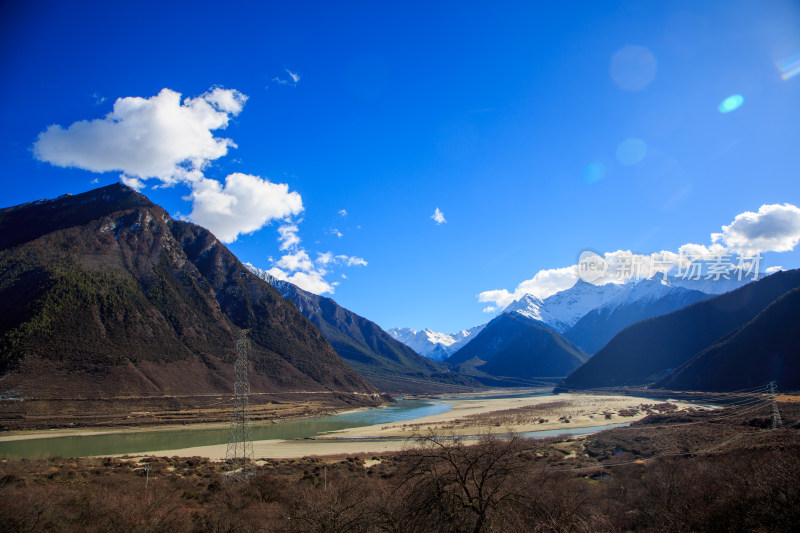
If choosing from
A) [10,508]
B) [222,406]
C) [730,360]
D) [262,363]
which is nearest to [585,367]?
[730,360]

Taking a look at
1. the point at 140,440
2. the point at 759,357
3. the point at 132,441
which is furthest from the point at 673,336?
the point at 132,441

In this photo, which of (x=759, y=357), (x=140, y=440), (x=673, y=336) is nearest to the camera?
(x=140, y=440)

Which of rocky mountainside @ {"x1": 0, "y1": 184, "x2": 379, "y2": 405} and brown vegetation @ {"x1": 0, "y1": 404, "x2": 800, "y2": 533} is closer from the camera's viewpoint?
brown vegetation @ {"x1": 0, "y1": 404, "x2": 800, "y2": 533}

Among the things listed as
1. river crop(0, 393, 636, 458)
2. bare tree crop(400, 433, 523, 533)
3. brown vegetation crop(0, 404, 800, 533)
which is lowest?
river crop(0, 393, 636, 458)

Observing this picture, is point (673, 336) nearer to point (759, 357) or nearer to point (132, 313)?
point (759, 357)

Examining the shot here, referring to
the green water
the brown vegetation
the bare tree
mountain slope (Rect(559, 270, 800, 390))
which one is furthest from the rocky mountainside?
mountain slope (Rect(559, 270, 800, 390))

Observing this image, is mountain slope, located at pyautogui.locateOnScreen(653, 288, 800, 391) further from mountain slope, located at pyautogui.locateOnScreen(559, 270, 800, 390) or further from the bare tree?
the bare tree

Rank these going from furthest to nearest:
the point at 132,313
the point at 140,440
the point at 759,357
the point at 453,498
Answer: the point at 132,313 → the point at 759,357 → the point at 140,440 → the point at 453,498

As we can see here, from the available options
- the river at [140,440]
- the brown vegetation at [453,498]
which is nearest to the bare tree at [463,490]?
the brown vegetation at [453,498]
